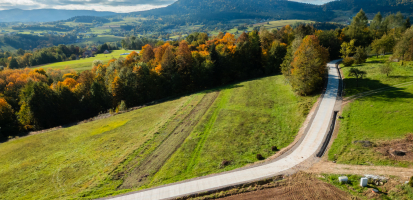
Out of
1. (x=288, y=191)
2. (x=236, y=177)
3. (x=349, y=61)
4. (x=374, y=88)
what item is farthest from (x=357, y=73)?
(x=236, y=177)

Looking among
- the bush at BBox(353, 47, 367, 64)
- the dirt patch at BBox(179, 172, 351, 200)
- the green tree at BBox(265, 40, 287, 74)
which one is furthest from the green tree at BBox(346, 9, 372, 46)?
the dirt patch at BBox(179, 172, 351, 200)

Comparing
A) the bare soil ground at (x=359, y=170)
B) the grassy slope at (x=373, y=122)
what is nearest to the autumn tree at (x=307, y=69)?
the grassy slope at (x=373, y=122)

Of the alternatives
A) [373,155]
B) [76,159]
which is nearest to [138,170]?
[76,159]

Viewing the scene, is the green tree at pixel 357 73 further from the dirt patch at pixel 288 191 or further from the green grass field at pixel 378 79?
the dirt patch at pixel 288 191

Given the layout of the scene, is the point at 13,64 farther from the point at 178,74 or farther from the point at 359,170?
the point at 359,170

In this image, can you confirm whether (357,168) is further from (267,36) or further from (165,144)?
(267,36)

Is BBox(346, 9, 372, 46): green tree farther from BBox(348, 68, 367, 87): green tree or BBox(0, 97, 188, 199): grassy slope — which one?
BBox(0, 97, 188, 199): grassy slope

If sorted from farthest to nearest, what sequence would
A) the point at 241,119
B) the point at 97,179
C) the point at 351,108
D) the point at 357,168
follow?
→ the point at 241,119
the point at 351,108
the point at 97,179
the point at 357,168
